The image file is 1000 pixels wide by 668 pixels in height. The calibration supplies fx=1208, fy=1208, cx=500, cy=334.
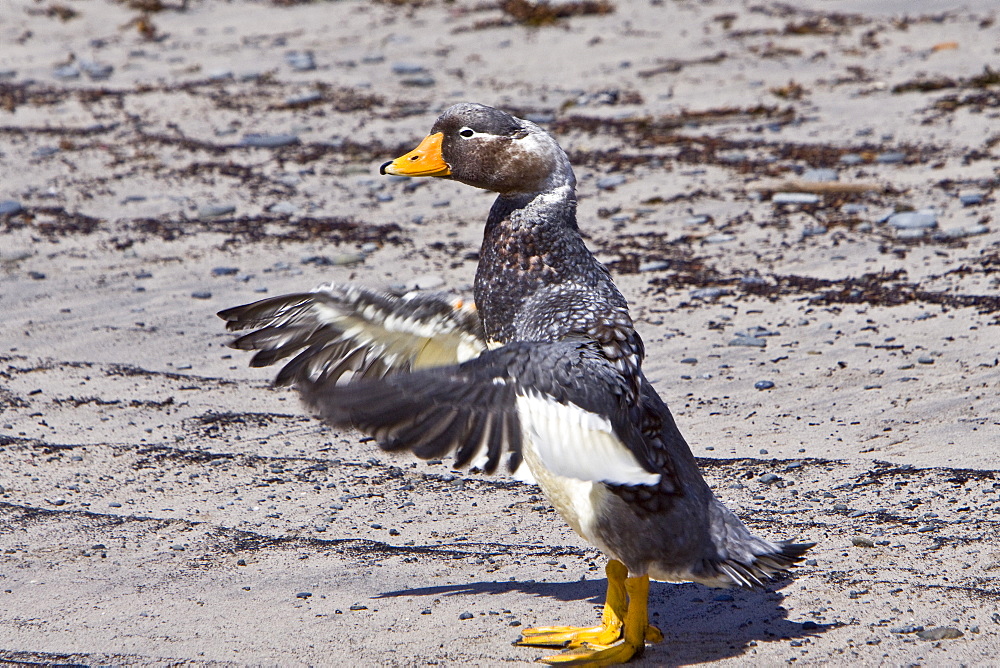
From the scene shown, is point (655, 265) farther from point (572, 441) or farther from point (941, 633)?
point (572, 441)

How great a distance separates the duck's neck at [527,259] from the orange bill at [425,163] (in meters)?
0.38

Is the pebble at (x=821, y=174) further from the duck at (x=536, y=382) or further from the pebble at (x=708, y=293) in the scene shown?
the duck at (x=536, y=382)

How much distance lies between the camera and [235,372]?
6672 millimetres

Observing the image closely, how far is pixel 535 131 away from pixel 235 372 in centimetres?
286

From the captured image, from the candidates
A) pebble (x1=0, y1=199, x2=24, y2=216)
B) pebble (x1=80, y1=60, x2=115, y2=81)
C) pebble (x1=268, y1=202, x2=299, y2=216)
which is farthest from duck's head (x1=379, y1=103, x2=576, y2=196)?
pebble (x1=80, y1=60, x2=115, y2=81)

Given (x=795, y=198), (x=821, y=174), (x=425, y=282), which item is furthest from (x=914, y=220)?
(x=425, y=282)

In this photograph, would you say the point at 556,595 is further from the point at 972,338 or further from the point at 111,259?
the point at 111,259

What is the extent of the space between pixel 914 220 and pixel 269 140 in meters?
5.50

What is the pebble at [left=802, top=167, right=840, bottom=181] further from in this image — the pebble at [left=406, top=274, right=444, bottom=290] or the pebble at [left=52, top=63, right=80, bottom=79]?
the pebble at [left=52, top=63, right=80, bottom=79]

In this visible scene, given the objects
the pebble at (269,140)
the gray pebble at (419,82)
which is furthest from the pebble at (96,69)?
the gray pebble at (419,82)

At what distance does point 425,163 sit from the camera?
4.67 m

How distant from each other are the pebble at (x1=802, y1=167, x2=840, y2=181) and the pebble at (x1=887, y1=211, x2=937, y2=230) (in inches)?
35.9

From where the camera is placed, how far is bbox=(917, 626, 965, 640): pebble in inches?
155

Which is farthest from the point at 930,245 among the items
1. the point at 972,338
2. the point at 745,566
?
the point at 745,566
